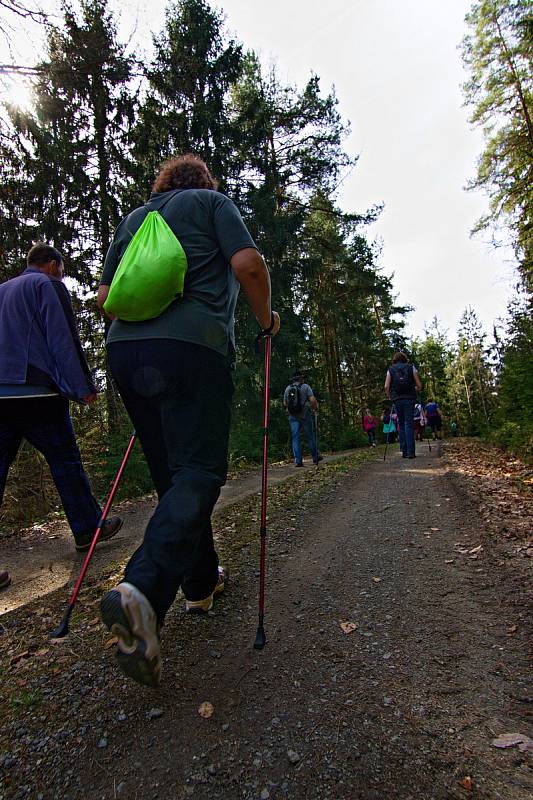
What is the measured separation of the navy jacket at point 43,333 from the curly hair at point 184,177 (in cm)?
139

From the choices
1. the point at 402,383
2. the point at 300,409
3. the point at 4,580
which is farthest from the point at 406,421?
the point at 4,580

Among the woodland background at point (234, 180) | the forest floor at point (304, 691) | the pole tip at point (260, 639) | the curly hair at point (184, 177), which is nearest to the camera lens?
the forest floor at point (304, 691)

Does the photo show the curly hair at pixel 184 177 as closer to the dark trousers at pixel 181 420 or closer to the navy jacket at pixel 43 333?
the dark trousers at pixel 181 420

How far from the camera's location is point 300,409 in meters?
9.87

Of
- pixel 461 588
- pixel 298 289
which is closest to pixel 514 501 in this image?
pixel 461 588

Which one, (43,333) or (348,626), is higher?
(43,333)

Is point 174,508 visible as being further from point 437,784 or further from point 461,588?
point 461,588

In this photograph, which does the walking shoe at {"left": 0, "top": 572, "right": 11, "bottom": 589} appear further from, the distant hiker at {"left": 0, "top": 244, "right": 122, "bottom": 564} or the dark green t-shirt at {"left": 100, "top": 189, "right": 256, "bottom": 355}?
the dark green t-shirt at {"left": 100, "top": 189, "right": 256, "bottom": 355}

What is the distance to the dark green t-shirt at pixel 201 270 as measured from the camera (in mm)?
1957

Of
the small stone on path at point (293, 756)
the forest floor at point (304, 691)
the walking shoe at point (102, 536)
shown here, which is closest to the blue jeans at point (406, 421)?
the forest floor at point (304, 691)

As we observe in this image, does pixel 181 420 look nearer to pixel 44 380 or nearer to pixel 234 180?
pixel 44 380

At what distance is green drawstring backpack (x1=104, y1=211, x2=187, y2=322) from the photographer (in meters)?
1.90

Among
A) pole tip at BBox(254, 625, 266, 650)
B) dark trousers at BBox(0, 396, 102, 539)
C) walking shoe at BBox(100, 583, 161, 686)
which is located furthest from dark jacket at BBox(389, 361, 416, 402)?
walking shoe at BBox(100, 583, 161, 686)

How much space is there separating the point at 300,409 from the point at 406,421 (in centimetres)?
238
